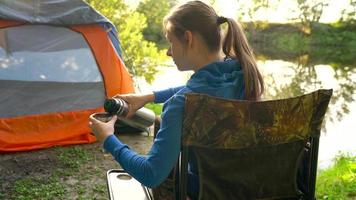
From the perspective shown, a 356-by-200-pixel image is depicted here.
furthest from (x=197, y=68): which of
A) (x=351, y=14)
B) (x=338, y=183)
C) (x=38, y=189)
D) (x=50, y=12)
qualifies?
(x=351, y=14)

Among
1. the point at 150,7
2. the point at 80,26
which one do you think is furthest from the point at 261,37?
the point at 80,26

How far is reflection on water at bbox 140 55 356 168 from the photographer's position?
6.54 meters

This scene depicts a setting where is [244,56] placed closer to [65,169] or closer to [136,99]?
[136,99]

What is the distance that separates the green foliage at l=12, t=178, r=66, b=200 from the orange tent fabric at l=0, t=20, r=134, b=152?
2.69ft

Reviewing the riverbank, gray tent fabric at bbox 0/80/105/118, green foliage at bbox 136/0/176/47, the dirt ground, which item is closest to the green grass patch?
the dirt ground

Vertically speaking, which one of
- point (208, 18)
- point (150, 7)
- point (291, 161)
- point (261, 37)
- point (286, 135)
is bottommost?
point (261, 37)

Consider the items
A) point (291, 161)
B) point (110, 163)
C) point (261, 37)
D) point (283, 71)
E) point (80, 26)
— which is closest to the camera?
point (291, 161)

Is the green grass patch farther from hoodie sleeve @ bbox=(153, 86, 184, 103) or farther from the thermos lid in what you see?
the thermos lid

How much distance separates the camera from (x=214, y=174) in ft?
4.79

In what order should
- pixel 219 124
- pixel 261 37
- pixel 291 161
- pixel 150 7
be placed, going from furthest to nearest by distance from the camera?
pixel 261 37, pixel 150 7, pixel 291 161, pixel 219 124

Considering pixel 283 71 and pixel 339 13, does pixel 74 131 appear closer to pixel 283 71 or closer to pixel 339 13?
pixel 283 71

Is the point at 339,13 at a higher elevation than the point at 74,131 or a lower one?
lower

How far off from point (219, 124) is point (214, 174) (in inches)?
7.7

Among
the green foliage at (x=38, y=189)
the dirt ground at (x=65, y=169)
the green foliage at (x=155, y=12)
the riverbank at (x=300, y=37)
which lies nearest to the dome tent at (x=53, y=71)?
the dirt ground at (x=65, y=169)
